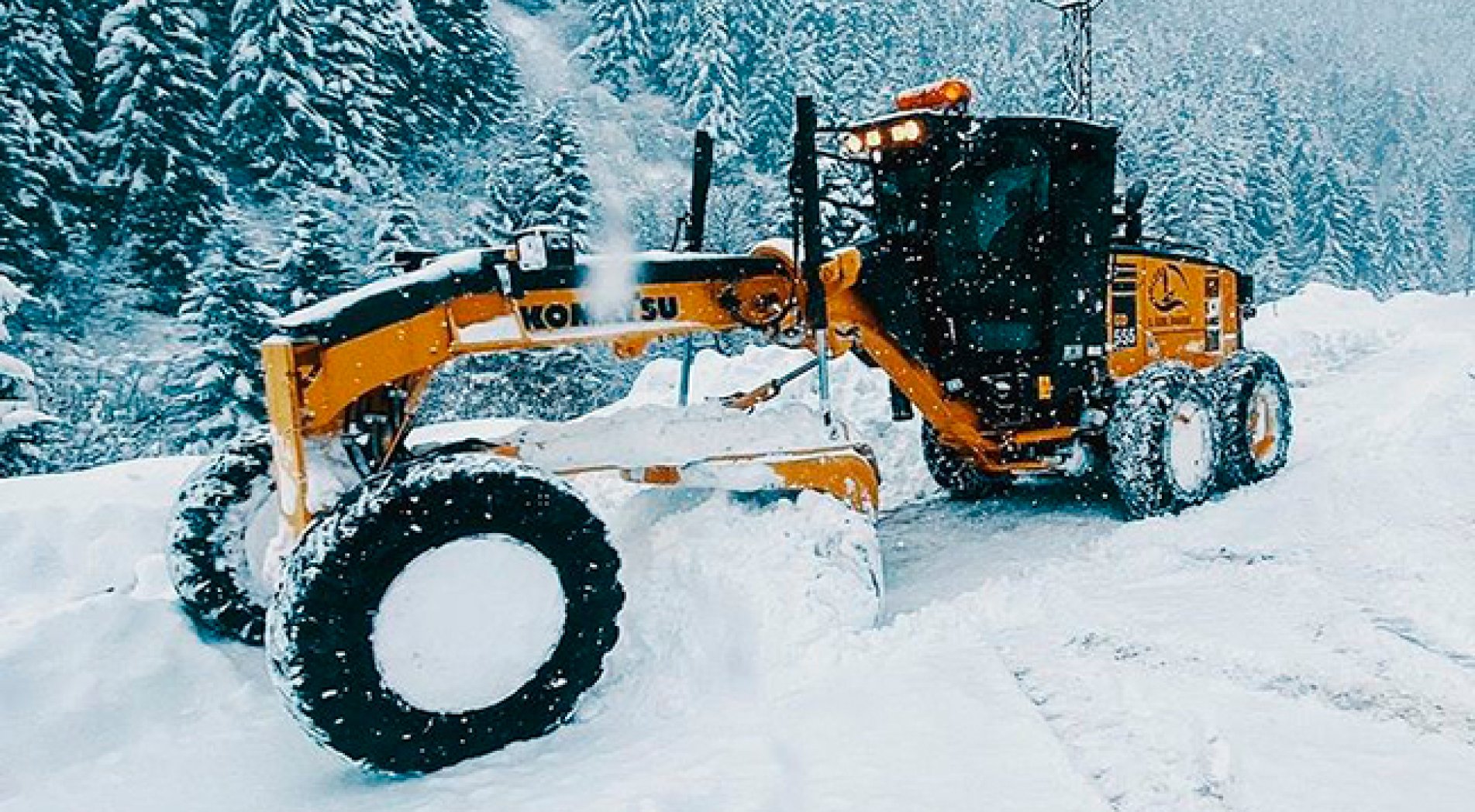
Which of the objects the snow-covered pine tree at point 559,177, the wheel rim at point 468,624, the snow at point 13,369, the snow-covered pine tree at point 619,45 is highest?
the snow-covered pine tree at point 619,45

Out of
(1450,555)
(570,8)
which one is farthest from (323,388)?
(570,8)

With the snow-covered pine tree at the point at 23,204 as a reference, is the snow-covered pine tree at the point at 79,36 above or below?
above

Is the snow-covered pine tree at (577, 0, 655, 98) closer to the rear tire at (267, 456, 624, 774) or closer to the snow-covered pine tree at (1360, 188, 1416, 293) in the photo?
the snow-covered pine tree at (1360, 188, 1416, 293)

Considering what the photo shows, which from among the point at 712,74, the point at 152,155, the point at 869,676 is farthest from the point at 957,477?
the point at 712,74

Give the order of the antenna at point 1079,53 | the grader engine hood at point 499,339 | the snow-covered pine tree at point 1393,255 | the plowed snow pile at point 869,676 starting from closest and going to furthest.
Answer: the plowed snow pile at point 869,676 < the grader engine hood at point 499,339 < the antenna at point 1079,53 < the snow-covered pine tree at point 1393,255

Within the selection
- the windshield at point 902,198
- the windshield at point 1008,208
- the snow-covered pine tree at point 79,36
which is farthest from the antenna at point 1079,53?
the snow-covered pine tree at point 79,36

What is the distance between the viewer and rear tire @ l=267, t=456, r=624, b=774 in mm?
3643

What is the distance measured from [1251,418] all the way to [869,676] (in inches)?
201

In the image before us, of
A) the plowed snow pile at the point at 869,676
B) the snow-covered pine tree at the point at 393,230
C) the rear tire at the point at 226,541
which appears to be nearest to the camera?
the plowed snow pile at the point at 869,676

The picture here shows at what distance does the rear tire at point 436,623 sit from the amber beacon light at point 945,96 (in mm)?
3769

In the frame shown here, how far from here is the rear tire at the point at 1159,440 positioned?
695 centimetres

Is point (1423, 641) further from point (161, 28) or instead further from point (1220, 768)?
point (161, 28)

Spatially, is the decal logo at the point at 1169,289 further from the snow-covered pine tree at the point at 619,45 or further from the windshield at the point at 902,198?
the snow-covered pine tree at the point at 619,45

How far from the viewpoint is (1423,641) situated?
14.7ft
